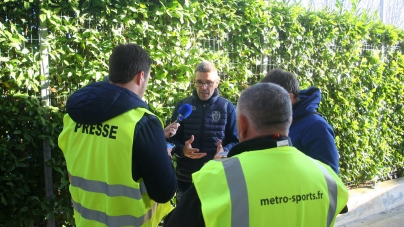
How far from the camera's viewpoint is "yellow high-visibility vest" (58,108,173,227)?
213 cm

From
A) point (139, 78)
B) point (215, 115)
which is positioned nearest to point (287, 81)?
point (215, 115)

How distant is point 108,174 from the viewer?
2.13 meters

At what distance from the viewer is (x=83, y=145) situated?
88.7 inches

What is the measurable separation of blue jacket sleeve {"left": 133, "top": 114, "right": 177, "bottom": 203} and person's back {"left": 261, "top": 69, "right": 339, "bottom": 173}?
1.11 m

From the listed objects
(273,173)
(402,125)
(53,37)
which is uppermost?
(53,37)

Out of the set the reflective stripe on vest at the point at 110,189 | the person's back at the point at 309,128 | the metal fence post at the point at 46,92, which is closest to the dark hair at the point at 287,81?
the person's back at the point at 309,128

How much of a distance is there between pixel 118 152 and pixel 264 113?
2.89 ft

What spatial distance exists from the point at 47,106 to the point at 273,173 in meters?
2.77

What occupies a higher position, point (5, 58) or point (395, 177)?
point (5, 58)

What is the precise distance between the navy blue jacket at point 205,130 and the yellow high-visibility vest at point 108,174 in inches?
60.4

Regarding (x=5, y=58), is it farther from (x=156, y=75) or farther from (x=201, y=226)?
(x=201, y=226)

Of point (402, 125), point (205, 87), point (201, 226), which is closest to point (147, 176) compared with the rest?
point (201, 226)

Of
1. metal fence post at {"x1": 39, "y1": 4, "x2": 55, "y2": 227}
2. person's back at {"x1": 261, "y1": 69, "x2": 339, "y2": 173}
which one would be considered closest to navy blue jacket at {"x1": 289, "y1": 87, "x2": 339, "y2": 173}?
person's back at {"x1": 261, "y1": 69, "x2": 339, "y2": 173}

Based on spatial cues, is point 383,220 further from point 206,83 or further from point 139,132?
point 139,132
